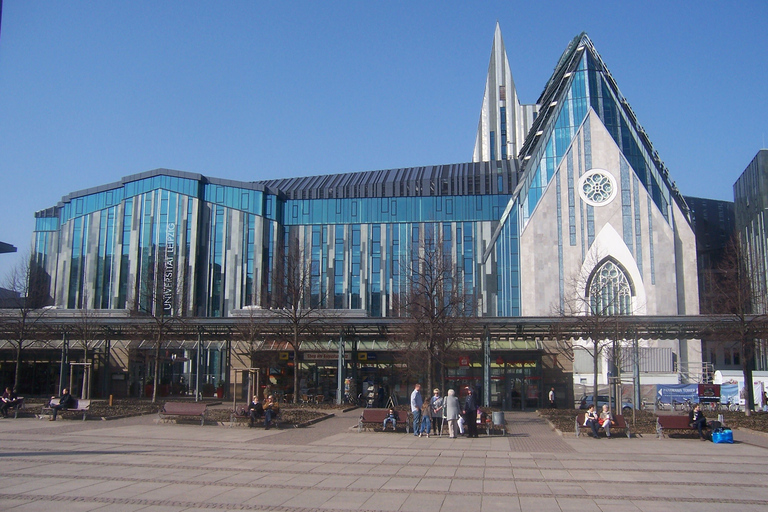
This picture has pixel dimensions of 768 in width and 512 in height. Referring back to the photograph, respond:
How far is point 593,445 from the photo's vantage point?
2252 centimetres

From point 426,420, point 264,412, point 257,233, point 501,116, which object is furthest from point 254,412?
point 501,116

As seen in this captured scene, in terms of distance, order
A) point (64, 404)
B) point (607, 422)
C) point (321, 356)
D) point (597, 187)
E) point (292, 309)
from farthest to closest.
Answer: point (597, 187), point (321, 356), point (292, 309), point (64, 404), point (607, 422)

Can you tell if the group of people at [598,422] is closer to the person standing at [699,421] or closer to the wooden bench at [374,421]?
the person standing at [699,421]

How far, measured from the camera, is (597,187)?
65688mm

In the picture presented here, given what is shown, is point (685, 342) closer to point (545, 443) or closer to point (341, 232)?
point (341, 232)

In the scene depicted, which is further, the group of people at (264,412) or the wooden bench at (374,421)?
the group of people at (264,412)

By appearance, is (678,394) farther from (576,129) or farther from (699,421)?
(576,129)

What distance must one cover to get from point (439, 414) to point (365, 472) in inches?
388

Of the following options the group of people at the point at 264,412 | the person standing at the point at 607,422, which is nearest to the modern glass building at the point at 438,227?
the group of people at the point at 264,412

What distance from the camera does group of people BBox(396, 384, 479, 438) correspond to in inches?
974

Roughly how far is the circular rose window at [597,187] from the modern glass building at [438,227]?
5.2 inches

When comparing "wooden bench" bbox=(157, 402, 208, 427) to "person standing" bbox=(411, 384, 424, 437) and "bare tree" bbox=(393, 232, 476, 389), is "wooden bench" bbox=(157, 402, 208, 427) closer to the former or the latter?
"person standing" bbox=(411, 384, 424, 437)

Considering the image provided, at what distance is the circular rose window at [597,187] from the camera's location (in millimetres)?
65375

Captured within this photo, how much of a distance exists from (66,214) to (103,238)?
6496mm
